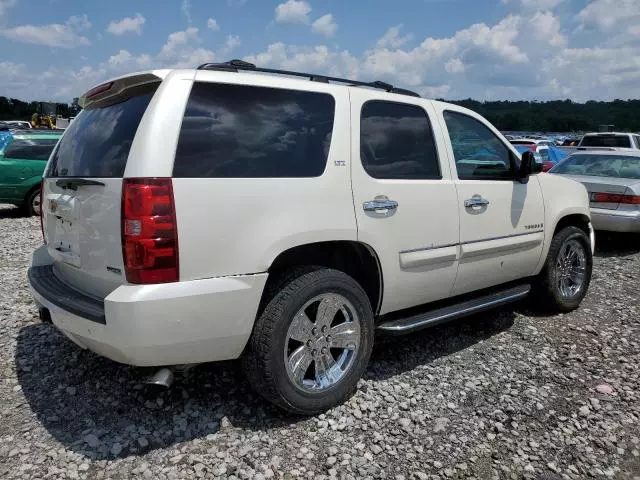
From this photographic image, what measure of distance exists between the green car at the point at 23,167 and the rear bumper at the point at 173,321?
9551mm

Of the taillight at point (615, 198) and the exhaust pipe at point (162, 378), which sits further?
the taillight at point (615, 198)

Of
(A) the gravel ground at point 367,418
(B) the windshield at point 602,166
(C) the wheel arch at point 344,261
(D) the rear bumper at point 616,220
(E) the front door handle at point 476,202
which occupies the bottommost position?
(A) the gravel ground at point 367,418

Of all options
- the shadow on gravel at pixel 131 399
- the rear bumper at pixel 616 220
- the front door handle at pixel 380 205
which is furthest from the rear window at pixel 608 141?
the front door handle at pixel 380 205

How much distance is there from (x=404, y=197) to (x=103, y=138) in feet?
6.11

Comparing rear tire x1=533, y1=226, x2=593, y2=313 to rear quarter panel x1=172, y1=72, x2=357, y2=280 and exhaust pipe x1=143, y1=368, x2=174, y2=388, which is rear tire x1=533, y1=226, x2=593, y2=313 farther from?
exhaust pipe x1=143, y1=368, x2=174, y2=388

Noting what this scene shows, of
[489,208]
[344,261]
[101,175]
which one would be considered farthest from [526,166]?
[101,175]

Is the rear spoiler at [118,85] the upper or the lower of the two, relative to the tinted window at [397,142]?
upper

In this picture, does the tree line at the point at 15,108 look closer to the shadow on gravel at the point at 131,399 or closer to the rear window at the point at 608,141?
the rear window at the point at 608,141

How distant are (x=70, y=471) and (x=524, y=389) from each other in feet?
9.31

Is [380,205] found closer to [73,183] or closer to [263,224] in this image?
[263,224]

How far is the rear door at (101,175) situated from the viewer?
2664mm

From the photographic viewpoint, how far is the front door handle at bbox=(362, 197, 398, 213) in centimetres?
331

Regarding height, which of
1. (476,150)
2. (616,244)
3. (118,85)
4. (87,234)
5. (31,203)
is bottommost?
(616,244)

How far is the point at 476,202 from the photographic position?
400 cm
